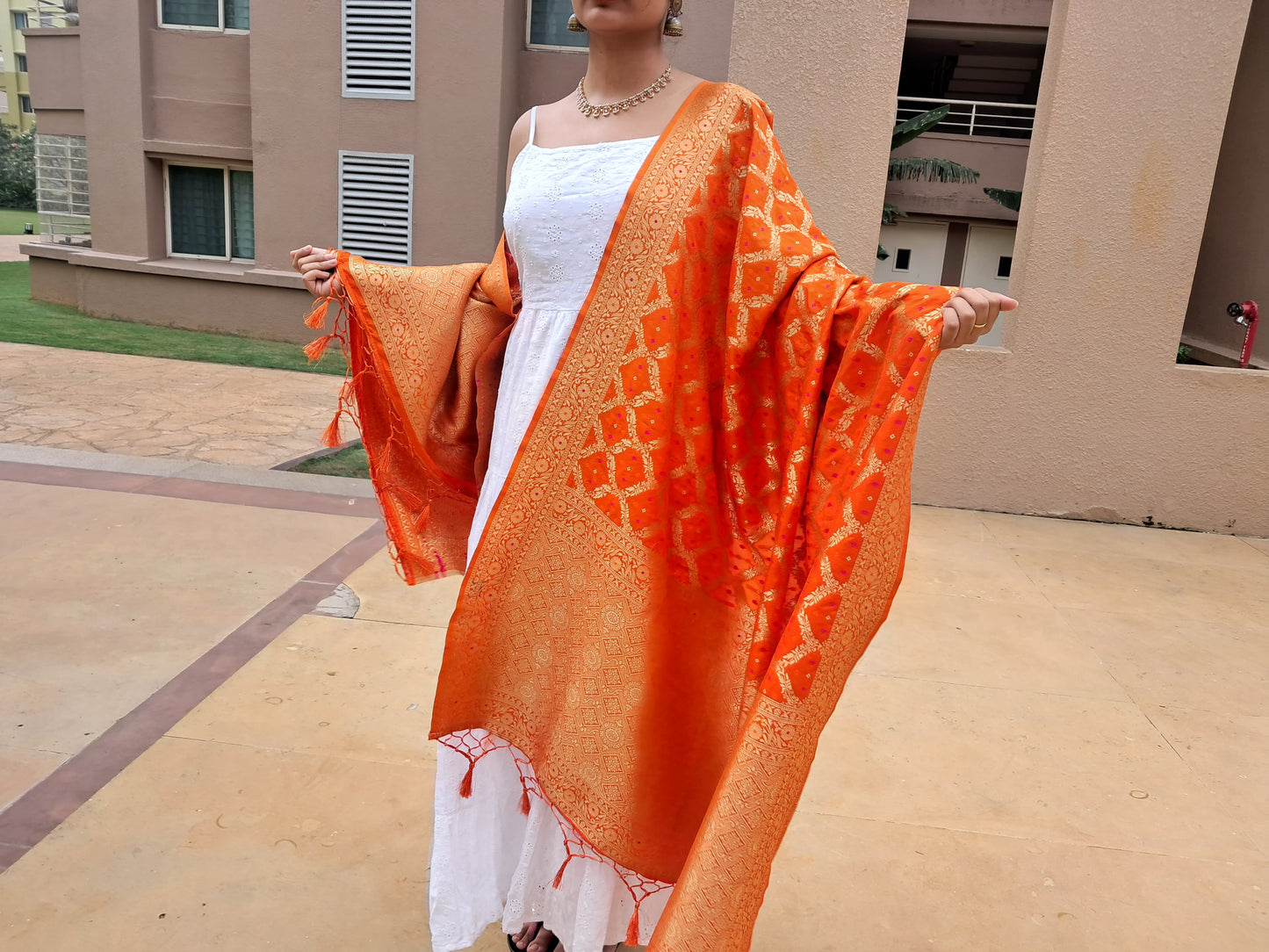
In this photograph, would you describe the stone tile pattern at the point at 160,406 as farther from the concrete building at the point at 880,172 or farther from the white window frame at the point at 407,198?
the concrete building at the point at 880,172

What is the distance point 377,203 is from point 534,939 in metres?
8.98

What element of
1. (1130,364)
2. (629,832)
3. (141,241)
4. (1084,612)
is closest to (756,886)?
(629,832)

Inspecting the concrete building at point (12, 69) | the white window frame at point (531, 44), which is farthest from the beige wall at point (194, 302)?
the concrete building at point (12, 69)

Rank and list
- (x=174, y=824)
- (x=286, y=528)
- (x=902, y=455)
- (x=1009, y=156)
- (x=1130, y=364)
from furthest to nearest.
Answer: (x=1009, y=156), (x=1130, y=364), (x=286, y=528), (x=174, y=824), (x=902, y=455)

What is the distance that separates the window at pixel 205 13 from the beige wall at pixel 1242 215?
345 inches

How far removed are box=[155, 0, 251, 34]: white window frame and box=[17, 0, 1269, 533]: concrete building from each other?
40mm

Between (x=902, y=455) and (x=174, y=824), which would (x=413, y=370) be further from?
(x=174, y=824)

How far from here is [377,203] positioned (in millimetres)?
A: 9750

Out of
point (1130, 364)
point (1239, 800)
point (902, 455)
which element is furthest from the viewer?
point (1130, 364)

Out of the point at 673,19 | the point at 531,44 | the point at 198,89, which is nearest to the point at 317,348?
the point at 673,19

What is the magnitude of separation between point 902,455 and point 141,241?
1087 cm

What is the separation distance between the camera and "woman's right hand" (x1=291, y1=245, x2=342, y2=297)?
1.78 m

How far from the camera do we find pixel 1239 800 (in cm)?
245

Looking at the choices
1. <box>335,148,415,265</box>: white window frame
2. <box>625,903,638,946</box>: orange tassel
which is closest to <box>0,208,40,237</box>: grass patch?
<box>335,148,415,265</box>: white window frame
